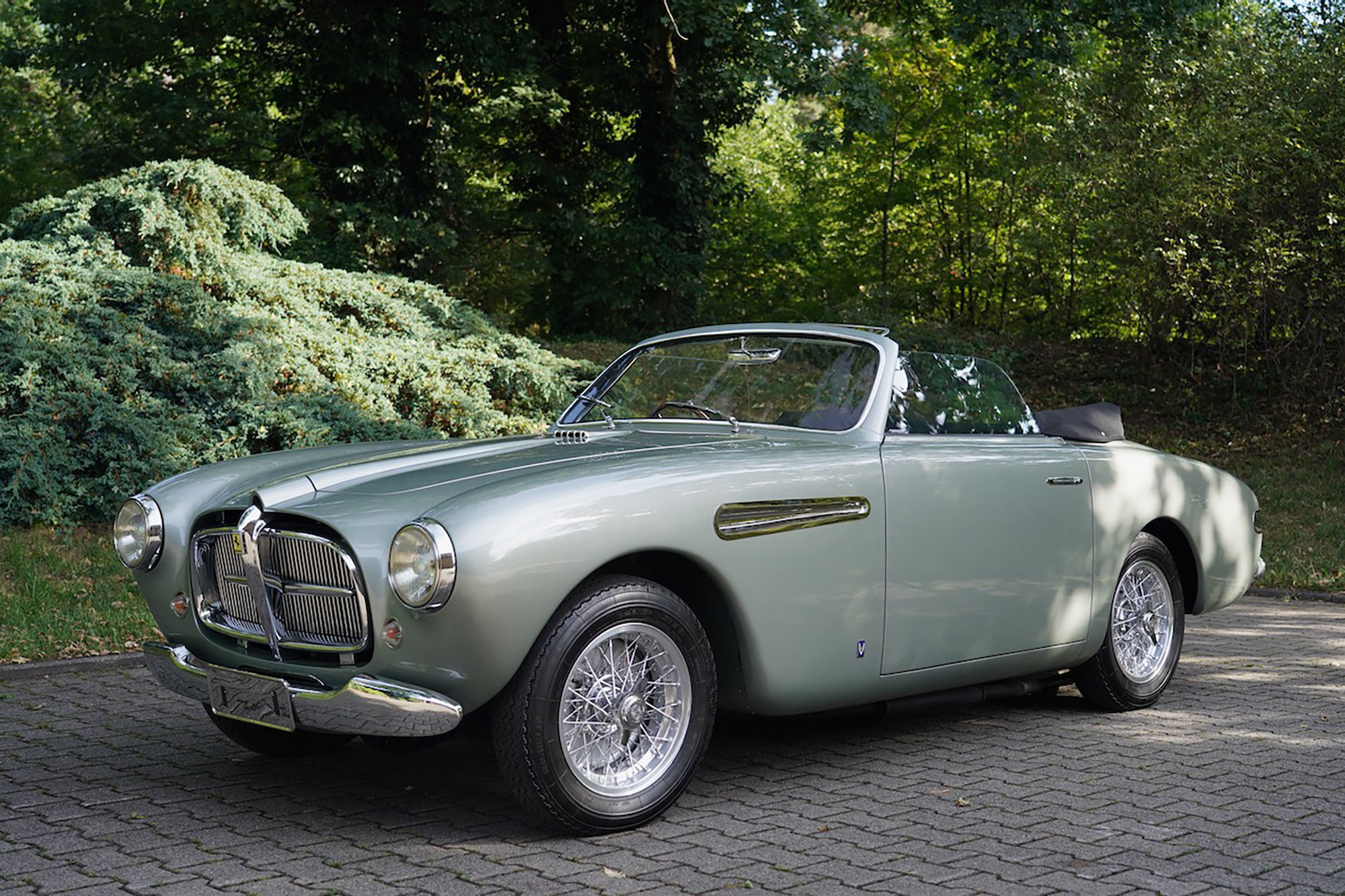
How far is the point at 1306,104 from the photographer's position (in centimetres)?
1514

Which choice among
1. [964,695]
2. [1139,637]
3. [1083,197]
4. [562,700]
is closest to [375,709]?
[562,700]

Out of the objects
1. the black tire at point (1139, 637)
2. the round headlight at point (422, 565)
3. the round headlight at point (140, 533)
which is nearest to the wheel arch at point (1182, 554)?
the black tire at point (1139, 637)

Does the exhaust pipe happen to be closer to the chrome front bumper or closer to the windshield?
the windshield

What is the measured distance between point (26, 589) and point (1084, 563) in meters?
6.34

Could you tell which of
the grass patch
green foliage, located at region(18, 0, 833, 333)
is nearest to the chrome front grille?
the grass patch

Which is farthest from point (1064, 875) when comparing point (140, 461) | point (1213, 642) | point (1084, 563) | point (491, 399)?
point (491, 399)

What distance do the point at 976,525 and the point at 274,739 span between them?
285 centimetres

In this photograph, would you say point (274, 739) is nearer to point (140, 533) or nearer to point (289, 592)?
point (140, 533)

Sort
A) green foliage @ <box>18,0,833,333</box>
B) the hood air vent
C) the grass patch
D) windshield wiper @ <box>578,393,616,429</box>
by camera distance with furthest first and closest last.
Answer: green foliage @ <box>18,0,833,333</box>
the grass patch
windshield wiper @ <box>578,393,616,429</box>
the hood air vent

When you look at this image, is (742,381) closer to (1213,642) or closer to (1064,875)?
(1064,875)

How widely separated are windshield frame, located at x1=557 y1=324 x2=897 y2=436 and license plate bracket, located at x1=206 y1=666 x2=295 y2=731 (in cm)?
197

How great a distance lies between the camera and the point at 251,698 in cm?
415

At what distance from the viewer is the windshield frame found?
17.3 ft

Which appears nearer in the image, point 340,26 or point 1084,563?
point 1084,563
